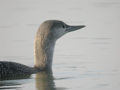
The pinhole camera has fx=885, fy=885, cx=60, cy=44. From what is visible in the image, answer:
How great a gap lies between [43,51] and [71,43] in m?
1.79

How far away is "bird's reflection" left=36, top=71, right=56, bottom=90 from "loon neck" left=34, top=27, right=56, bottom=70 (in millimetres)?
328

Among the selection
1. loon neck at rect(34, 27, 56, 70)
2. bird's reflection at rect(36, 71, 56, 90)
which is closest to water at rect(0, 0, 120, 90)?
bird's reflection at rect(36, 71, 56, 90)

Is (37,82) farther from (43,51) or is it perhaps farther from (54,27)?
(54,27)

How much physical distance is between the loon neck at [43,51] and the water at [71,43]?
215mm

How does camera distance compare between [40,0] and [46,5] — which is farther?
[40,0]

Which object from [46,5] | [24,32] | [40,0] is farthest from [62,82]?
[40,0]

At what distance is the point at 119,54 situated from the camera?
1789 centimetres

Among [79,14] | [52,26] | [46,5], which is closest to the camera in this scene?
[52,26]

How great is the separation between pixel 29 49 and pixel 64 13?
3.72 m

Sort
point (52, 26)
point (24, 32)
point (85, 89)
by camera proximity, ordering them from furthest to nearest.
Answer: point (24, 32) < point (52, 26) < point (85, 89)

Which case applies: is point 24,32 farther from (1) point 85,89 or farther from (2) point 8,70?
(1) point 85,89

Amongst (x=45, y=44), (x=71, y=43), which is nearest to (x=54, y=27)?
(x=45, y=44)

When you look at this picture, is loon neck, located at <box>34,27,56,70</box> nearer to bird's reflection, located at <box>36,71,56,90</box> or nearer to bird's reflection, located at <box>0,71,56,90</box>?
bird's reflection, located at <box>36,71,56,90</box>

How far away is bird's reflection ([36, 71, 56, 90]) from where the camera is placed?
1538cm
